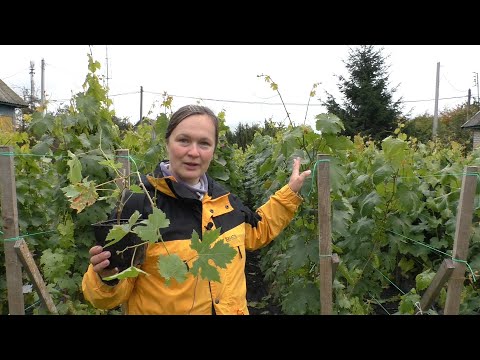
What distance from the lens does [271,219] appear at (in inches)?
98.3

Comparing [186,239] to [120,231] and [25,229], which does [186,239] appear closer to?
[120,231]

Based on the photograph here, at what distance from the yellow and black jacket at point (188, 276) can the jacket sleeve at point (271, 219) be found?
0.45 ft

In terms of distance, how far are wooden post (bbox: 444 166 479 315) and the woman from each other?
124 centimetres

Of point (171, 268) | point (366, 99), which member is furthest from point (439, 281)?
→ point (366, 99)

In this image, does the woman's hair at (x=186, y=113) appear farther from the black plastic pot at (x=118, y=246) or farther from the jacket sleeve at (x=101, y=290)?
the jacket sleeve at (x=101, y=290)

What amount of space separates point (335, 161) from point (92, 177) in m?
1.92

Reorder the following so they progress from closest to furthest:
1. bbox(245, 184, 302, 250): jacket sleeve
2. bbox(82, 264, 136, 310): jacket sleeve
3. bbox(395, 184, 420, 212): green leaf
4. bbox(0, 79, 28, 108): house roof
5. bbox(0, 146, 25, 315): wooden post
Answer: bbox(82, 264, 136, 310): jacket sleeve
bbox(245, 184, 302, 250): jacket sleeve
bbox(0, 146, 25, 315): wooden post
bbox(395, 184, 420, 212): green leaf
bbox(0, 79, 28, 108): house roof

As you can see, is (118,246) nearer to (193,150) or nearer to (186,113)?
(193,150)

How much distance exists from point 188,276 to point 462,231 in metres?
1.58

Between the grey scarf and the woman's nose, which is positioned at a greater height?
the woman's nose

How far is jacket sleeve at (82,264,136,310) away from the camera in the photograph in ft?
5.76

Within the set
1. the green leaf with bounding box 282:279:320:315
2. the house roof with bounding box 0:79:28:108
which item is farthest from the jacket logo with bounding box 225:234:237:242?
the house roof with bounding box 0:79:28:108

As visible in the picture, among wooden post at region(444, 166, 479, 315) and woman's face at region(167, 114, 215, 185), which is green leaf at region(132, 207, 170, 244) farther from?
wooden post at region(444, 166, 479, 315)
